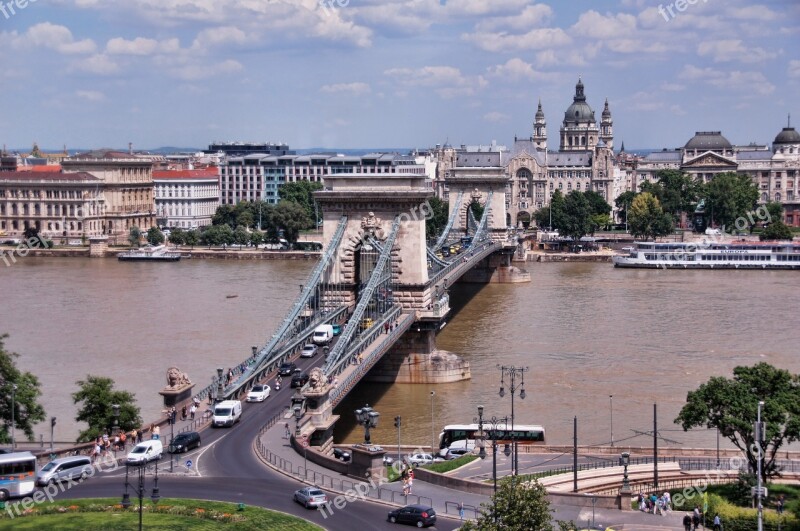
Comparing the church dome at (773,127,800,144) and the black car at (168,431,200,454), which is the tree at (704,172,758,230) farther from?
the black car at (168,431,200,454)

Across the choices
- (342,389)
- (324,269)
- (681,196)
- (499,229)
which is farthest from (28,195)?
(342,389)

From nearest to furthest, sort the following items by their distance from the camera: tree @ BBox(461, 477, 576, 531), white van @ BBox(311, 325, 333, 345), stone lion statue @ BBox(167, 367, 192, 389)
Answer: tree @ BBox(461, 477, 576, 531) < stone lion statue @ BBox(167, 367, 192, 389) < white van @ BBox(311, 325, 333, 345)

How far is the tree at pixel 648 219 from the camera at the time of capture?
→ 95.5 meters

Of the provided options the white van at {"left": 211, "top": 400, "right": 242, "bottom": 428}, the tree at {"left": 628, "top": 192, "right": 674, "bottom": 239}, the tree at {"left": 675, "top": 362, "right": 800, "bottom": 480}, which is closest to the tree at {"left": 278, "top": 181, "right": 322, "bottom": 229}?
the tree at {"left": 628, "top": 192, "right": 674, "bottom": 239}

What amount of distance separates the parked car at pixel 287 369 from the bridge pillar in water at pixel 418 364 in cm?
662

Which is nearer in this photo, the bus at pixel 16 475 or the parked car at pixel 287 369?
the bus at pixel 16 475

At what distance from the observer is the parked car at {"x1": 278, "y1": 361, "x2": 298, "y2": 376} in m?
33.6

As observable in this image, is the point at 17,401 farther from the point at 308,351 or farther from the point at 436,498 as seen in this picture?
the point at 436,498

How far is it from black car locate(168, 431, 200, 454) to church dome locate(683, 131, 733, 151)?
355ft

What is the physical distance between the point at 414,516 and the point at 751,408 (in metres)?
8.24

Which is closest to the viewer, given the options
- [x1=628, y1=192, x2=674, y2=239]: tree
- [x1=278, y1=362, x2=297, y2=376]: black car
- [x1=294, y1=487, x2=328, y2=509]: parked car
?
[x1=294, y1=487, x2=328, y2=509]: parked car

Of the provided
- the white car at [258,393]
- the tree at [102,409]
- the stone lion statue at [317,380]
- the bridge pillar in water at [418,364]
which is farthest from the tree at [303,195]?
the stone lion statue at [317,380]

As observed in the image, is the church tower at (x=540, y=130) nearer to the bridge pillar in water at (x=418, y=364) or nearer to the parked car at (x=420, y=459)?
the bridge pillar in water at (x=418, y=364)

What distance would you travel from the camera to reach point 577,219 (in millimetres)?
95062
